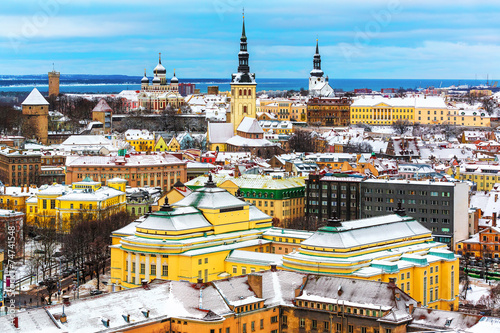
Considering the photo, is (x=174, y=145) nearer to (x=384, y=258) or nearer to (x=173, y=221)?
(x=173, y=221)

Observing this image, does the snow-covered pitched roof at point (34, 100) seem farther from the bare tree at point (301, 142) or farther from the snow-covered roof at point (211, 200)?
the snow-covered roof at point (211, 200)

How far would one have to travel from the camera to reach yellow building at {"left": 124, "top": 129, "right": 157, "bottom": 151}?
13600 centimetres

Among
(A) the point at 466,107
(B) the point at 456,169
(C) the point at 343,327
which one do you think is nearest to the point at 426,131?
(A) the point at 466,107

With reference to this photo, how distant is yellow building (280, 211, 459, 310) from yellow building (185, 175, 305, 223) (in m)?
21.7

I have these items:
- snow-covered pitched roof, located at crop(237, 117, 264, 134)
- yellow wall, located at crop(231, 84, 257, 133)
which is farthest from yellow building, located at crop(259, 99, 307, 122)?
snow-covered pitched roof, located at crop(237, 117, 264, 134)

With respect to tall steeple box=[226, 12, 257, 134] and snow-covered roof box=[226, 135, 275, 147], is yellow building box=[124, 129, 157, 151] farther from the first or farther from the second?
tall steeple box=[226, 12, 257, 134]

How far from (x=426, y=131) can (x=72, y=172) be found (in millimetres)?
64481

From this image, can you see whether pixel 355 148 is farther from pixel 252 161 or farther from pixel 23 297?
pixel 23 297

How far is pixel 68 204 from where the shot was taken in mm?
87250

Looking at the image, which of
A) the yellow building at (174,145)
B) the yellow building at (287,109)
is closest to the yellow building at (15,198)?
the yellow building at (174,145)

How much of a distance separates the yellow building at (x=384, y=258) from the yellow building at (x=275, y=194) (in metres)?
21.7

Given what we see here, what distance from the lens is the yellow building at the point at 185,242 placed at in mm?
61375

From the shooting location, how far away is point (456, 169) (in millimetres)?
107062

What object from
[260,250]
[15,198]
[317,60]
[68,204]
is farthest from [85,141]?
[317,60]
